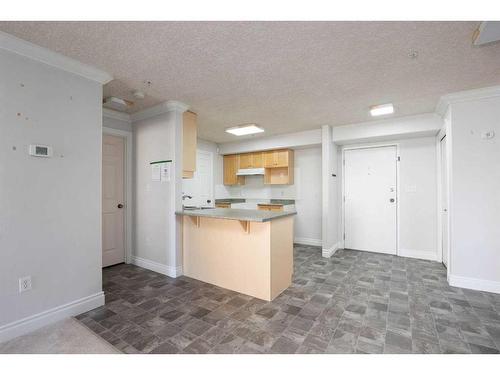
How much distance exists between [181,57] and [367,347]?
292cm

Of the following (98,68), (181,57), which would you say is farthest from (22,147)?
(181,57)

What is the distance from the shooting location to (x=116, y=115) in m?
3.67

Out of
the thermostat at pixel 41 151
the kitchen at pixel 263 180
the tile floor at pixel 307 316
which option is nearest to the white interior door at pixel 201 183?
the kitchen at pixel 263 180

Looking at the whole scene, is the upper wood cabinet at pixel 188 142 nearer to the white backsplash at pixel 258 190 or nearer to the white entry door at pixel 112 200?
the white entry door at pixel 112 200

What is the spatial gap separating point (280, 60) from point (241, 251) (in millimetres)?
2130

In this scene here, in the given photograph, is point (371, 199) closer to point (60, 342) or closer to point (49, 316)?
point (60, 342)

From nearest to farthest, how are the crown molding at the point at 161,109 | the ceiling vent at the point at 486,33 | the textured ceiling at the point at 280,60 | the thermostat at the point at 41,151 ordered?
the ceiling vent at the point at 486,33, the textured ceiling at the point at 280,60, the thermostat at the point at 41,151, the crown molding at the point at 161,109

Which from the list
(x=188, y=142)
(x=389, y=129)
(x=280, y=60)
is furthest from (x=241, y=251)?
(x=389, y=129)

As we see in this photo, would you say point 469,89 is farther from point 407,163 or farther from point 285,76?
point 285,76

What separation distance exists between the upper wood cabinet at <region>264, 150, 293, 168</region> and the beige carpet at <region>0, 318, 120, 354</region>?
431cm

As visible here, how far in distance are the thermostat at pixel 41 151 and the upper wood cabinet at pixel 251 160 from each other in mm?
4079

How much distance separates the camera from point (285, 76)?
2498mm

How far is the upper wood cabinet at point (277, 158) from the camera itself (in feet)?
17.3

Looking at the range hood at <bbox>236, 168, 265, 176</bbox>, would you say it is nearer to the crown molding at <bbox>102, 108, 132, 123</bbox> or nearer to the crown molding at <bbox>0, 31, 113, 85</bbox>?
the crown molding at <bbox>102, 108, 132, 123</bbox>
